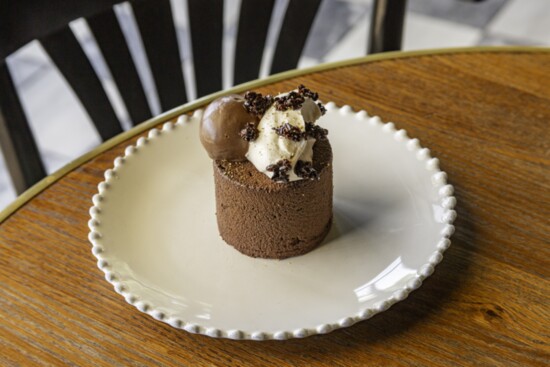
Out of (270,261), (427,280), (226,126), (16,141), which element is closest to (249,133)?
(226,126)

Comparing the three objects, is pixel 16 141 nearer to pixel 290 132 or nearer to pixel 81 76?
pixel 81 76

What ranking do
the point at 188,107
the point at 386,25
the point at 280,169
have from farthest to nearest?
1. the point at 386,25
2. the point at 188,107
3. the point at 280,169

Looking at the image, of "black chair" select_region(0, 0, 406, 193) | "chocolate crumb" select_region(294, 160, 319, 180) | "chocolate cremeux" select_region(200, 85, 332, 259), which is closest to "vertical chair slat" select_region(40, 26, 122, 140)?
"black chair" select_region(0, 0, 406, 193)

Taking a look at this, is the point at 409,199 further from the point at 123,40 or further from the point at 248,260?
the point at 123,40

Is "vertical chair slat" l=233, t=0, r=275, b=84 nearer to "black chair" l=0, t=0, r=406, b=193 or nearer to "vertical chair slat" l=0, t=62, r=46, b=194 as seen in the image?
"black chair" l=0, t=0, r=406, b=193

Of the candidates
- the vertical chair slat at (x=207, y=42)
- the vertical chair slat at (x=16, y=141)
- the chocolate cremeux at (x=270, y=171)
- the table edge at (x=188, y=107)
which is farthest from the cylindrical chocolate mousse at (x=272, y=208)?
the vertical chair slat at (x=207, y=42)

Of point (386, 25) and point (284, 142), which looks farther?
point (386, 25)
